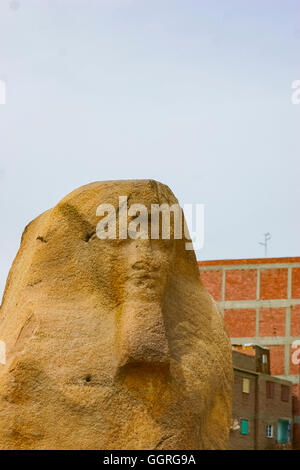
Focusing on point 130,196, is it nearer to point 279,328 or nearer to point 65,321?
point 65,321

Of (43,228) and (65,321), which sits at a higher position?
(43,228)

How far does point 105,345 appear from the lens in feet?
21.7

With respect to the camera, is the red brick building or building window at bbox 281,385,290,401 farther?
the red brick building

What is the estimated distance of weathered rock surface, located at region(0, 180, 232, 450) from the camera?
6.45 meters

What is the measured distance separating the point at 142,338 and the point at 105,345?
0.96 feet

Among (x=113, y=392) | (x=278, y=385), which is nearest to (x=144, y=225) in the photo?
(x=113, y=392)

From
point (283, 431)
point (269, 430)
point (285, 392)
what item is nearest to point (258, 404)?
point (269, 430)

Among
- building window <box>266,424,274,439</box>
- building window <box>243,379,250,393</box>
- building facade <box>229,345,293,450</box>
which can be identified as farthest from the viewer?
building window <box>266,424,274,439</box>

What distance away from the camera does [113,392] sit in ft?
21.3

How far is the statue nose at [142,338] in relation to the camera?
6.52 meters

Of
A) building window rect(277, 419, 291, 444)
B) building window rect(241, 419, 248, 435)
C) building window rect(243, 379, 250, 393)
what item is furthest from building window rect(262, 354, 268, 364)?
building window rect(241, 419, 248, 435)

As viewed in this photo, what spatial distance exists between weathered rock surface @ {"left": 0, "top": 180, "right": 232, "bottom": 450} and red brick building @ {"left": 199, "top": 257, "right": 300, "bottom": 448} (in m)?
29.6

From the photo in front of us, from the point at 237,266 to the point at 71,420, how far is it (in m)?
32.2

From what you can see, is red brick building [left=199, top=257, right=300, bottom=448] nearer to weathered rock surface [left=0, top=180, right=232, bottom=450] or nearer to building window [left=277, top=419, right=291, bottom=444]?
building window [left=277, top=419, right=291, bottom=444]
